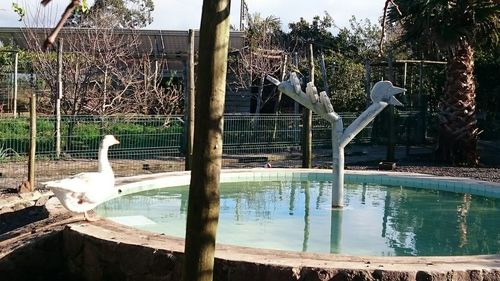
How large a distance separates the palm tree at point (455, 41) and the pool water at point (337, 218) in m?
6.44

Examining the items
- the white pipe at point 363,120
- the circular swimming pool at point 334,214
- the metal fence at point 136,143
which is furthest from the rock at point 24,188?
the white pipe at point 363,120

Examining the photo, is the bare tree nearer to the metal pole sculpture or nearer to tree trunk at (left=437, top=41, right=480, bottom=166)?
tree trunk at (left=437, top=41, right=480, bottom=166)

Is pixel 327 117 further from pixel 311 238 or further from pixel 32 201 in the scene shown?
pixel 32 201

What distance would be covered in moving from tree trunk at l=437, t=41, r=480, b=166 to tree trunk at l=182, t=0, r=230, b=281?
643 inches

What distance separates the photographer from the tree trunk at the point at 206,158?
238cm

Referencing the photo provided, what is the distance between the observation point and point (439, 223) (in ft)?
28.0

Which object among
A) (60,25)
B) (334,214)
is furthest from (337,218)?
(60,25)

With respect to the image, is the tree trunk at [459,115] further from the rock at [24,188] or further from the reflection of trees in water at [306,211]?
the rock at [24,188]

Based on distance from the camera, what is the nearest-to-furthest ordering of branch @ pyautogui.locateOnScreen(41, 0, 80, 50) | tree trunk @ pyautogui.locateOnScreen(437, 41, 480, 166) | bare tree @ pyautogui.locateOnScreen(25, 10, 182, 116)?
1. branch @ pyautogui.locateOnScreen(41, 0, 80, 50)
2. tree trunk @ pyautogui.locateOnScreen(437, 41, 480, 166)
3. bare tree @ pyautogui.locateOnScreen(25, 10, 182, 116)

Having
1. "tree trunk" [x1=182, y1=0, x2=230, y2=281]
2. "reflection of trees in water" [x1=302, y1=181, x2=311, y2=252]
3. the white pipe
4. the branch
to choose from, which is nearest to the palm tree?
"reflection of trees in water" [x1=302, y1=181, x2=311, y2=252]

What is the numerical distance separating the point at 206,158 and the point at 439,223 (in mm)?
6719

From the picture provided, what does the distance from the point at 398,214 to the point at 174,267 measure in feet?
15.0

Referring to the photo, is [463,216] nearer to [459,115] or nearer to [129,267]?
[129,267]

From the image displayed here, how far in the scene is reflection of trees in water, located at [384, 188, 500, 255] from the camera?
7.09 meters
